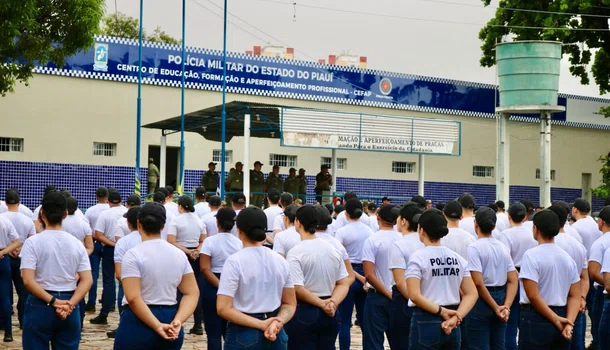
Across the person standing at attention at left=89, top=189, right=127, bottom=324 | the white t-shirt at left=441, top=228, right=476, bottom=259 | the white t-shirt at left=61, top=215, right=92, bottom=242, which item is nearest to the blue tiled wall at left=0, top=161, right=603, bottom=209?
the person standing at attention at left=89, top=189, right=127, bottom=324

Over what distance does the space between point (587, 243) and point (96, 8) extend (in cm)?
1296

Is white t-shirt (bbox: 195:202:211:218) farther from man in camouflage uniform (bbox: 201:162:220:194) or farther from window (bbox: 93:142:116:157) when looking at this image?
window (bbox: 93:142:116:157)

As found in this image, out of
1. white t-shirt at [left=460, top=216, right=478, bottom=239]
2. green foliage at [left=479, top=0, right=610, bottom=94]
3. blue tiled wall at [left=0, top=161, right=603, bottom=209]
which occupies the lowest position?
white t-shirt at [left=460, top=216, right=478, bottom=239]

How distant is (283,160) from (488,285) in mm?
23618

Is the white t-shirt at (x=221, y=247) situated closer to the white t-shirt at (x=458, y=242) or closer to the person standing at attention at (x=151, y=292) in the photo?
the white t-shirt at (x=458, y=242)

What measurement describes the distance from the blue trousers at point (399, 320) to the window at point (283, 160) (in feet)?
74.3

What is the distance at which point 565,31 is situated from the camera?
31.3 metres

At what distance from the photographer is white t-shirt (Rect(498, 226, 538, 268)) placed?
11273 millimetres

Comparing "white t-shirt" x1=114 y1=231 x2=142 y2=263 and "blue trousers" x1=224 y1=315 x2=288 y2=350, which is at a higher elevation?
"white t-shirt" x1=114 y1=231 x2=142 y2=263

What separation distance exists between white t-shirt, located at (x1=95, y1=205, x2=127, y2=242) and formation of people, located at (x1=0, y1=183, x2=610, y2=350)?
2.00m

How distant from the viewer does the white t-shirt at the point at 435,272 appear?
750 cm

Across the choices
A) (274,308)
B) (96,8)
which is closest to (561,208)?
(274,308)

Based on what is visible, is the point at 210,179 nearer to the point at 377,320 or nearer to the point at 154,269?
the point at 377,320

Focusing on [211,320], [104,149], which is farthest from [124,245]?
[104,149]
